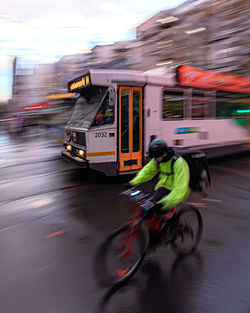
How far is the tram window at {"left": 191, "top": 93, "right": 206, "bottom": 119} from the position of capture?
28.7 feet

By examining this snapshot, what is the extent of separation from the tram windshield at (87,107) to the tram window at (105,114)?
0.29ft

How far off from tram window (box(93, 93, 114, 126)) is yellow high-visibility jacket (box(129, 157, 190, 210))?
3624mm

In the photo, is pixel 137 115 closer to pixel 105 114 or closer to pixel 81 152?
pixel 105 114

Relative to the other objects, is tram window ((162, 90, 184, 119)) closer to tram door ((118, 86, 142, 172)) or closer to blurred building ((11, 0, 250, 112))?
tram door ((118, 86, 142, 172))

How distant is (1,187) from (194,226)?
5.29 meters

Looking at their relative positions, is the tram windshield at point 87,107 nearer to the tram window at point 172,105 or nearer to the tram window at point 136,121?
the tram window at point 136,121

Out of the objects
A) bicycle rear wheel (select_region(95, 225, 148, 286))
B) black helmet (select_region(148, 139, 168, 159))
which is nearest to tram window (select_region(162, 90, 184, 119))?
black helmet (select_region(148, 139, 168, 159))

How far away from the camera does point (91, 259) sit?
348cm

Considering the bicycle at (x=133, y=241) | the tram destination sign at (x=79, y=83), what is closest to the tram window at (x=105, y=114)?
the tram destination sign at (x=79, y=83)

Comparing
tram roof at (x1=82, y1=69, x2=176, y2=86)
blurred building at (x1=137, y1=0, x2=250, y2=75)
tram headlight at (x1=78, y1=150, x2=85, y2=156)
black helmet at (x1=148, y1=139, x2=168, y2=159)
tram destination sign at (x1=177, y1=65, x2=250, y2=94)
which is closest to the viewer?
black helmet at (x1=148, y1=139, x2=168, y2=159)

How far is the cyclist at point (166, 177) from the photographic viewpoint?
9.53 feet

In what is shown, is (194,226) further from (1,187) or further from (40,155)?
(40,155)

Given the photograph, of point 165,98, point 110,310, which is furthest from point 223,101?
point 110,310

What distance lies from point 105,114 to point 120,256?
4398 mm
